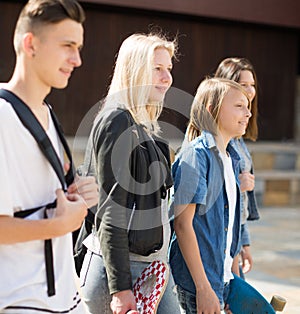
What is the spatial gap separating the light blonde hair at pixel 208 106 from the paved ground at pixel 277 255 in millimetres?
1915

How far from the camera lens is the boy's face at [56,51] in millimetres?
1562

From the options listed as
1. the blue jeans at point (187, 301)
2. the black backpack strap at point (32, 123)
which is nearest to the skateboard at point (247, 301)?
the blue jeans at point (187, 301)

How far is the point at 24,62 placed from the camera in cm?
158

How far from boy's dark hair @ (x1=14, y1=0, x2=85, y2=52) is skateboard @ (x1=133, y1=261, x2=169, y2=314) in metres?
0.97

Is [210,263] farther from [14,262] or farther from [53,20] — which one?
[53,20]

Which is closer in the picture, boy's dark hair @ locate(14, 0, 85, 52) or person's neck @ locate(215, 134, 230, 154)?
boy's dark hair @ locate(14, 0, 85, 52)

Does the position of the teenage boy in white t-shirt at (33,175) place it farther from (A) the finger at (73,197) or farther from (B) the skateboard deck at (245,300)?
(B) the skateboard deck at (245,300)

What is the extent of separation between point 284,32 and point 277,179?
2697 millimetres

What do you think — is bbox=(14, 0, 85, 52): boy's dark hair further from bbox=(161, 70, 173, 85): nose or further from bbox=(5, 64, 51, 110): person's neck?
bbox=(161, 70, 173, 85): nose

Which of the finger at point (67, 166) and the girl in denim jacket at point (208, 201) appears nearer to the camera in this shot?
the finger at point (67, 166)

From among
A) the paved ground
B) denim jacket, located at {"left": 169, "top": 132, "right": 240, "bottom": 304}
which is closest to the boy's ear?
denim jacket, located at {"left": 169, "top": 132, "right": 240, "bottom": 304}

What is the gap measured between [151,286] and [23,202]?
30.0 inches

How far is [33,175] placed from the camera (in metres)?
1.58

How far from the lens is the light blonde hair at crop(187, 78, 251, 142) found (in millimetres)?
2754
